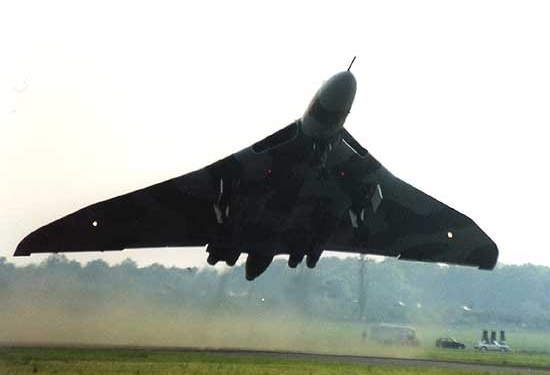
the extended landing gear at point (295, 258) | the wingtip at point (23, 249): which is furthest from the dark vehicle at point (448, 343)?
the wingtip at point (23, 249)

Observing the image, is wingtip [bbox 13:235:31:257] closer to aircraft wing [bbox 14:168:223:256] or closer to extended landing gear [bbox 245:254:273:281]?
aircraft wing [bbox 14:168:223:256]

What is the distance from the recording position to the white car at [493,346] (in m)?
22.2

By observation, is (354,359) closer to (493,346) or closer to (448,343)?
(448,343)

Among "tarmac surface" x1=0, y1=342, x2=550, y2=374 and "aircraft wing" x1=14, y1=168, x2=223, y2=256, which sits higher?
"aircraft wing" x1=14, y1=168, x2=223, y2=256

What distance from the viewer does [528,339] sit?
22.8 meters

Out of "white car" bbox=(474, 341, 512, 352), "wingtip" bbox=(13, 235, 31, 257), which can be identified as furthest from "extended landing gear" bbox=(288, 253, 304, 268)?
"white car" bbox=(474, 341, 512, 352)

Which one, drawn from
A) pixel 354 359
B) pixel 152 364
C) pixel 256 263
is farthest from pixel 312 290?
pixel 152 364

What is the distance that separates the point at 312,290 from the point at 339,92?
8.22 meters

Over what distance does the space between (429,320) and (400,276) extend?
1.84 m

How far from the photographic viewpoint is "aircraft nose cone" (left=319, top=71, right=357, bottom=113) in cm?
1256

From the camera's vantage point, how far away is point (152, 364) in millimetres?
15312

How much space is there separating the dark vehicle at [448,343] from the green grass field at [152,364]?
346 cm

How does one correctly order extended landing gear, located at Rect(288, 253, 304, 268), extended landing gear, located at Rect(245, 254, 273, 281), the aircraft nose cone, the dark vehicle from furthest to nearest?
1. the dark vehicle
2. extended landing gear, located at Rect(245, 254, 273, 281)
3. extended landing gear, located at Rect(288, 253, 304, 268)
4. the aircraft nose cone

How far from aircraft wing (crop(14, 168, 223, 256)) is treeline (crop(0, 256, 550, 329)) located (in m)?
1.16
